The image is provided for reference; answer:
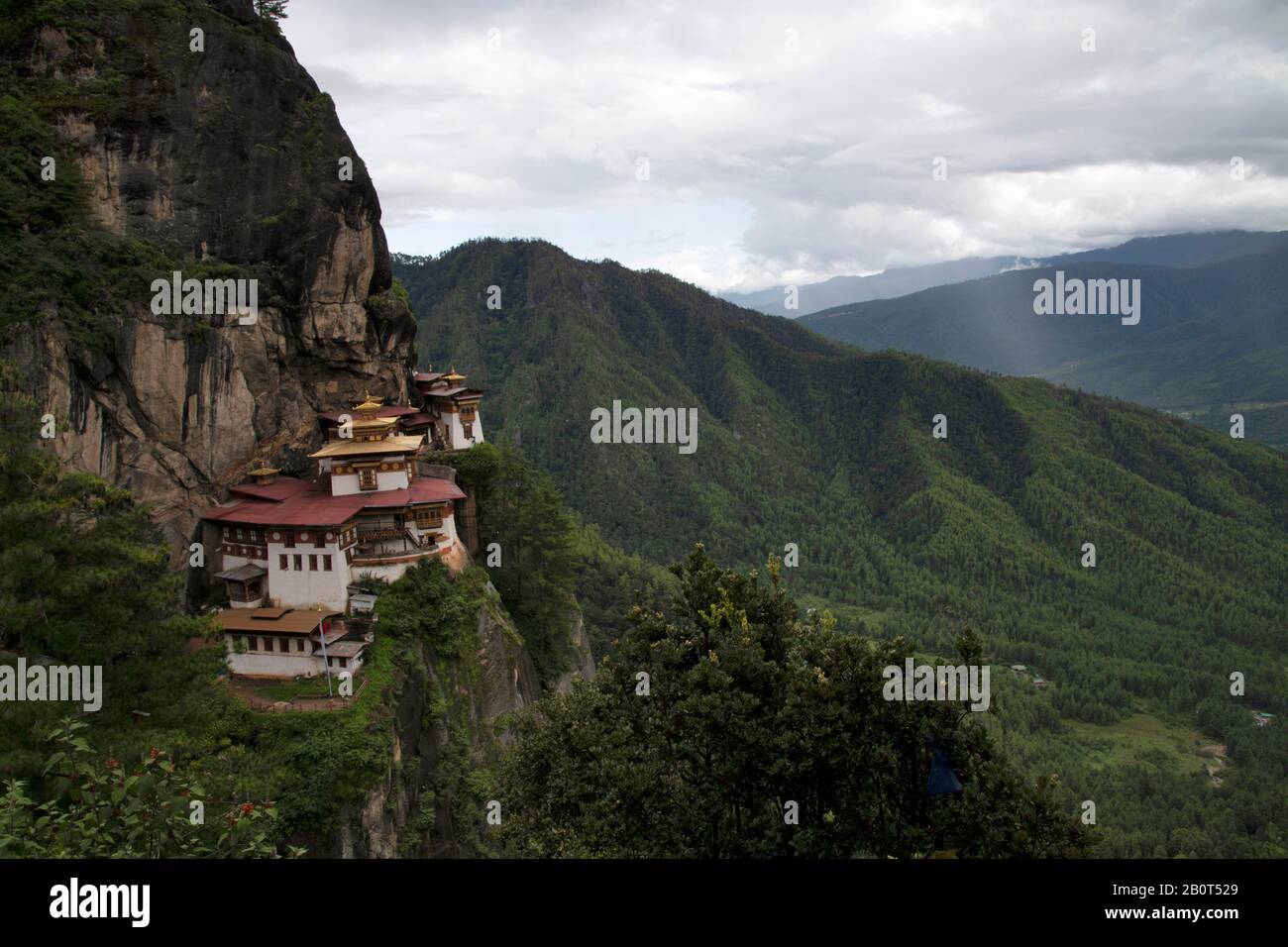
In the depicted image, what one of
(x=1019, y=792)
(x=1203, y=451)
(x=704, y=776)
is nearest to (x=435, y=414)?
(x=704, y=776)

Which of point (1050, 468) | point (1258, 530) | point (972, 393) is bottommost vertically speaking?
point (1258, 530)

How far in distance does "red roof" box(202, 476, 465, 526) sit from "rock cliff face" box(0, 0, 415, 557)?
71.1 inches

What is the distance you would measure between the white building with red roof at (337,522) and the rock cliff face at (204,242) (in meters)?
1.95

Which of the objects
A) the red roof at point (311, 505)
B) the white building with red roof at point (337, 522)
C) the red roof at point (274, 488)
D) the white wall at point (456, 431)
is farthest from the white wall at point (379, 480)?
the white wall at point (456, 431)

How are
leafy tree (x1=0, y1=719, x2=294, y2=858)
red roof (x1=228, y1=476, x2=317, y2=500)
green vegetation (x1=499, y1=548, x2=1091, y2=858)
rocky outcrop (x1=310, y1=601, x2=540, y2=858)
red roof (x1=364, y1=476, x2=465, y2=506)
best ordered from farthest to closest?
red roof (x1=228, y1=476, x2=317, y2=500)
red roof (x1=364, y1=476, x2=465, y2=506)
rocky outcrop (x1=310, y1=601, x2=540, y2=858)
green vegetation (x1=499, y1=548, x2=1091, y2=858)
leafy tree (x1=0, y1=719, x2=294, y2=858)

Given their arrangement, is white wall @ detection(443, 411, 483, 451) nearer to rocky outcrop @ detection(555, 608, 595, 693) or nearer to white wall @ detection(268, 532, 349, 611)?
rocky outcrop @ detection(555, 608, 595, 693)

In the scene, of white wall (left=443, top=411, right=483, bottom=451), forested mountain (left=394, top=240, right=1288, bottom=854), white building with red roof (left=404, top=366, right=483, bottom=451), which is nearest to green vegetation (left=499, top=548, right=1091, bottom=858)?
white building with red roof (left=404, top=366, right=483, bottom=451)

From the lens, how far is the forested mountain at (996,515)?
342 feet

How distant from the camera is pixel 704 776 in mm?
17578

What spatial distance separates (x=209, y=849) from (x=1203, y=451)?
19357 centimetres

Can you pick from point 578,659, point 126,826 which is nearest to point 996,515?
point 578,659

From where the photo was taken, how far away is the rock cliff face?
32094 millimetres

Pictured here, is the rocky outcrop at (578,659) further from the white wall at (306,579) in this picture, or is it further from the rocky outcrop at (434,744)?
the white wall at (306,579)
